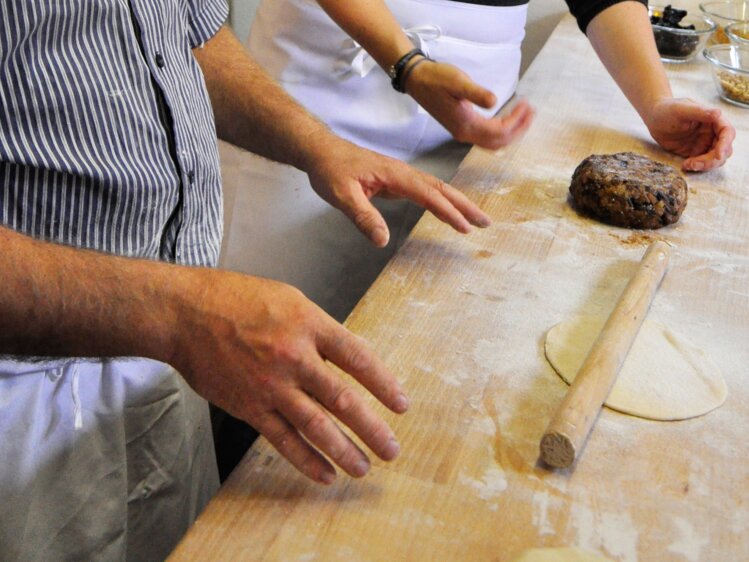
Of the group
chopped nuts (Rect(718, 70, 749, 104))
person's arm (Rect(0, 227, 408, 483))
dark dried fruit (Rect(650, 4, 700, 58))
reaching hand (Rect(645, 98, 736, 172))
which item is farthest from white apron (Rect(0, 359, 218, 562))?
dark dried fruit (Rect(650, 4, 700, 58))

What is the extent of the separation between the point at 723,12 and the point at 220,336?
7.00ft

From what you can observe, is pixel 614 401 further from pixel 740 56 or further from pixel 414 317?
pixel 740 56

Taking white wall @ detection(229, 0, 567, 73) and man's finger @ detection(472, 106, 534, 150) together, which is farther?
white wall @ detection(229, 0, 567, 73)

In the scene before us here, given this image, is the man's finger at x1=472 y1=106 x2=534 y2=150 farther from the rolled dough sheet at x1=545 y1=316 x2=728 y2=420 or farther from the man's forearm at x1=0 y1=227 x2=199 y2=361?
the man's forearm at x1=0 y1=227 x2=199 y2=361

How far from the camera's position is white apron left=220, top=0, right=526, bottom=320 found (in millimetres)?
1717

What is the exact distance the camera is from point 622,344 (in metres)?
1.01

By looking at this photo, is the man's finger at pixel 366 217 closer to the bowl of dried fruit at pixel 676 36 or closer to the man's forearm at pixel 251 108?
the man's forearm at pixel 251 108

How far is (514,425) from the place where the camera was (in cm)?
91

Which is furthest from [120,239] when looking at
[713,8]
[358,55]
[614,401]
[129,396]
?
[713,8]

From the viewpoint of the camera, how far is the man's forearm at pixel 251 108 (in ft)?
4.50

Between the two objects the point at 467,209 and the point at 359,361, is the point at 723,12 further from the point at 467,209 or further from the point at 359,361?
the point at 359,361

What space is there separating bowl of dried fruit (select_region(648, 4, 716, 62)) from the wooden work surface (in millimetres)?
747

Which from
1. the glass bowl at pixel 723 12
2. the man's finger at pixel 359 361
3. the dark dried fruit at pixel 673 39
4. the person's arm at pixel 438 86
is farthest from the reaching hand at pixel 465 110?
the glass bowl at pixel 723 12

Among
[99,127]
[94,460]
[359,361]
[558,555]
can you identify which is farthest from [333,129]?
[558,555]
